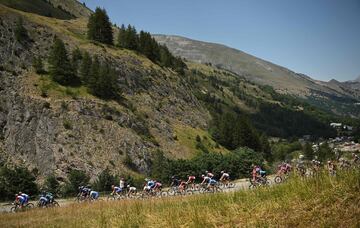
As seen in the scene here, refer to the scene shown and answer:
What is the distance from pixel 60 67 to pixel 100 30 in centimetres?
3611

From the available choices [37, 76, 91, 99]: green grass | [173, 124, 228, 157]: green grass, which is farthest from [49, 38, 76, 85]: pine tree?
[173, 124, 228, 157]: green grass

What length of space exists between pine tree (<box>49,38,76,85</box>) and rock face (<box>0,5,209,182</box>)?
3040 mm

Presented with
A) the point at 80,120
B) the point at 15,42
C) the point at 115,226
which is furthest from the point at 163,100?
the point at 115,226

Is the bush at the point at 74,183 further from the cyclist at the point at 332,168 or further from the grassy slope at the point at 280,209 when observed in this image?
the cyclist at the point at 332,168

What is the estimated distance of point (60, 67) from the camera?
84125 millimetres

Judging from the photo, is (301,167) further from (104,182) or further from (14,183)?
(14,183)

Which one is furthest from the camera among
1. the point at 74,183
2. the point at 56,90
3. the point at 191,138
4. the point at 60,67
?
the point at 191,138

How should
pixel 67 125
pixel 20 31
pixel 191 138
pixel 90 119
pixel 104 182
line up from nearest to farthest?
1. pixel 104 182
2. pixel 67 125
3. pixel 90 119
4. pixel 20 31
5. pixel 191 138

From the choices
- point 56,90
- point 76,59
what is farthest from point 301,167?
point 76,59

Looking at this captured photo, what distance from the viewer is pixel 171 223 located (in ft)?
30.8

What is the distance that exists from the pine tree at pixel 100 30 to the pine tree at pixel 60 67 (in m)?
29.2

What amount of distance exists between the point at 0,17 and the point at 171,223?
3869 inches

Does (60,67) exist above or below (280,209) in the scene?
below

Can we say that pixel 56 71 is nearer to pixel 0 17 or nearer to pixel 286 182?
pixel 0 17
